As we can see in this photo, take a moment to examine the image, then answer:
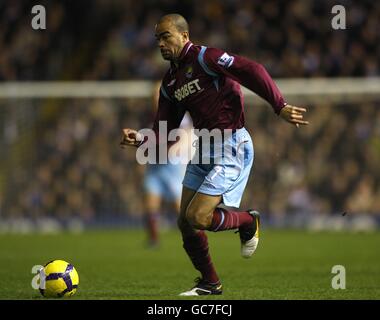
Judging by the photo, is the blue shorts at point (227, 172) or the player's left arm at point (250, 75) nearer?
the player's left arm at point (250, 75)

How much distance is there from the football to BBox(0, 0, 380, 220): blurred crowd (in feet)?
33.9

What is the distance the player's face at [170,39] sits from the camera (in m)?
7.50

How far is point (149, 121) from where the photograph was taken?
16.9 m

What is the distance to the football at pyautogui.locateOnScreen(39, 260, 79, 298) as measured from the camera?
296 inches

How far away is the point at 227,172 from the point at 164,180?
269 inches

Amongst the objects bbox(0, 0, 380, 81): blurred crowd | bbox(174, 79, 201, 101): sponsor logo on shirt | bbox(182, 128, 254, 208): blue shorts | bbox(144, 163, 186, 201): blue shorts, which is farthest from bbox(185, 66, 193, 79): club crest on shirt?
bbox(0, 0, 380, 81): blurred crowd

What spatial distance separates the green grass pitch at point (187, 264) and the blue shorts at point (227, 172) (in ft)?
2.81

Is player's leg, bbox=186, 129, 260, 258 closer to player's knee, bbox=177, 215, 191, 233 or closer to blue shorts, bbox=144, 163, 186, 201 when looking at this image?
player's knee, bbox=177, 215, 191, 233

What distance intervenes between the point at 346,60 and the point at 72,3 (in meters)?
7.16

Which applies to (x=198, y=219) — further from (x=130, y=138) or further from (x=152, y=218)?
(x=152, y=218)

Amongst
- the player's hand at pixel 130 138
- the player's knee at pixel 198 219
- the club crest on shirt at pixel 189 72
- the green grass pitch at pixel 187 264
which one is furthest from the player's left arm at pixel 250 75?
the green grass pitch at pixel 187 264

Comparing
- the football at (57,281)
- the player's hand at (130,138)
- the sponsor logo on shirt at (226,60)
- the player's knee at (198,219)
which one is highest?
the sponsor logo on shirt at (226,60)

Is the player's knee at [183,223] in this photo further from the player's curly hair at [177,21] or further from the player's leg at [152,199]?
the player's leg at [152,199]
